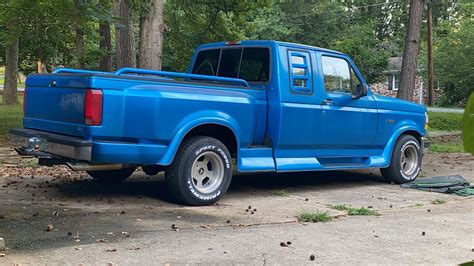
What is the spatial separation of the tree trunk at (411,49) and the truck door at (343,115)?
8853mm

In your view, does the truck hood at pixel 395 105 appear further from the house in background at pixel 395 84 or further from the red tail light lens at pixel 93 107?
the house in background at pixel 395 84

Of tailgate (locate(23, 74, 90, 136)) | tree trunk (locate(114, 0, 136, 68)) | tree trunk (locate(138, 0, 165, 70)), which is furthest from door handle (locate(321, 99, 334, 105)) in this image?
tree trunk (locate(114, 0, 136, 68))

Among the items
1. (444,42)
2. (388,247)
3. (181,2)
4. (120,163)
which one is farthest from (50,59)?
(388,247)

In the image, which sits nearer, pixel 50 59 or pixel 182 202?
pixel 182 202

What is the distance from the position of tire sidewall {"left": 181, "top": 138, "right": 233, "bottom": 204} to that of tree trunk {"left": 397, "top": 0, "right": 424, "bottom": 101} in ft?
37.8

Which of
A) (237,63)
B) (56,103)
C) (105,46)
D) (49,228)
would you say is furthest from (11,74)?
(49,228)

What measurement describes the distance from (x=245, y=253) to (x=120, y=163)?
2066 mm

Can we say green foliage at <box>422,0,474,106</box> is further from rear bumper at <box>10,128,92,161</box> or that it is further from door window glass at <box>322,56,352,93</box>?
rear bumper at <box>10,128,92,161</box>

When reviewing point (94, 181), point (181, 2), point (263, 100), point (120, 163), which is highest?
point (181, 2)

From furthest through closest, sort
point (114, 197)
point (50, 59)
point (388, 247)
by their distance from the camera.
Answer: point (50, 59)
point (114, 197)
point (388, 247)

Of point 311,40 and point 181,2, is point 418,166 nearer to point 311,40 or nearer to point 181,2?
point 181,2

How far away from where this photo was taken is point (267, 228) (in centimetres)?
593

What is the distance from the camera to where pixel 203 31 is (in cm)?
1497

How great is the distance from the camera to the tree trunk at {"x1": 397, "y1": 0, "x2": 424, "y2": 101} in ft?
54.9
